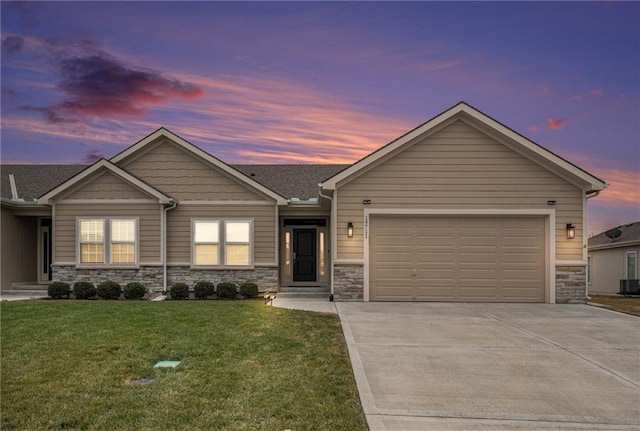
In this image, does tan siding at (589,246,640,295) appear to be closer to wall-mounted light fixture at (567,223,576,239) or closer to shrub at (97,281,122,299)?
wall-mounted light fixture at (567,223,576,239)

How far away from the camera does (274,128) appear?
19.9m

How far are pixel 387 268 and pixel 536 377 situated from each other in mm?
7281

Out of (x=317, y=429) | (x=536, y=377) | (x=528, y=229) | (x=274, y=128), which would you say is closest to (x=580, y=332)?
(x=536, y=377)

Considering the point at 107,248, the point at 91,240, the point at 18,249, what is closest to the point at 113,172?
the point at 91,240

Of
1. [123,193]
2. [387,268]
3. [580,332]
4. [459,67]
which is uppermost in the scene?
[459,67]

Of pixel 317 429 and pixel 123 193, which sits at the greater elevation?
pixel 123 193

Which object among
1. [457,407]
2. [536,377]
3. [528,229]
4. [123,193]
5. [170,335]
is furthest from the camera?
[123,193]

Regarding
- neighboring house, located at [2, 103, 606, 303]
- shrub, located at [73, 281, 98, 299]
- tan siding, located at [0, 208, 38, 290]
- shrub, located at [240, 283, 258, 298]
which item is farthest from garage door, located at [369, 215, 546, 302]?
tan siding, located at [0, 208, 38, 290]

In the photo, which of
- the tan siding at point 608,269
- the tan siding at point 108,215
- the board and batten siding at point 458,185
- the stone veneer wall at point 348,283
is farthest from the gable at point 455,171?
the tan siding at point 608,269

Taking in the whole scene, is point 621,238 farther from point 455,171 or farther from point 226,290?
point 226,290

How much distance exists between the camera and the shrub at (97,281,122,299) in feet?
43.4

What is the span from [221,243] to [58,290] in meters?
5.11

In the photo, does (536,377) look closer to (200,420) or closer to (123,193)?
(200,420)

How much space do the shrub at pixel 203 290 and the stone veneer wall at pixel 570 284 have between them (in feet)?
34.7
